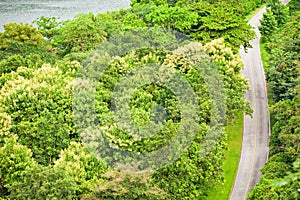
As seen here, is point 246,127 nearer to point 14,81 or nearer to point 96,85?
point 96,85

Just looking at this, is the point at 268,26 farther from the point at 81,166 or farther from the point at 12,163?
the point at 12,163

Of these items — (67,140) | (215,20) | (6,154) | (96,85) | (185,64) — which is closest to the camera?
(6,154)

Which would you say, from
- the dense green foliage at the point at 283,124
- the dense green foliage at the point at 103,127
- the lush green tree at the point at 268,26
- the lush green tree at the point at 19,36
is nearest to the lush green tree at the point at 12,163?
the dense green foliage at the point at 103,127

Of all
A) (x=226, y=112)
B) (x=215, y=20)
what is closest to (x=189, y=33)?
(x=215, y=20)

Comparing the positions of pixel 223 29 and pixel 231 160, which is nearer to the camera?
pixel 231 160

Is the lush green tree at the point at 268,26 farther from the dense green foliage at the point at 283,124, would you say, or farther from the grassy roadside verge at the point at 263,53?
the dense green foliage at the point at 283,124

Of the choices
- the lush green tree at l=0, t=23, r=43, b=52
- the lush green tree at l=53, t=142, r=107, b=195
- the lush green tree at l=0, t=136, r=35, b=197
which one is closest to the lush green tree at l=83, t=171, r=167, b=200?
the lush green tree at l=53, t=142, r=107, b=195

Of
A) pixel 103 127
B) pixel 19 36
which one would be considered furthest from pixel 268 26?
pixel 103 127
